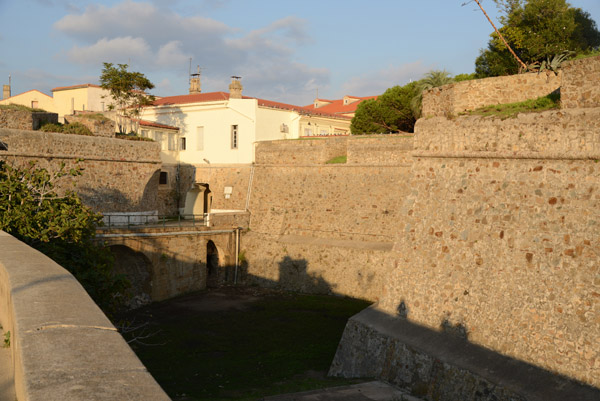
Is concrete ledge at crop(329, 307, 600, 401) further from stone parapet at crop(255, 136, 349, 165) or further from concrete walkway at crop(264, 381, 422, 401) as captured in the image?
stone parapet at crop(255, 136, 349, 165)

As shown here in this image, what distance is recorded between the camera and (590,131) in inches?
397

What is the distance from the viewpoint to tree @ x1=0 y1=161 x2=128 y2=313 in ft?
35.3

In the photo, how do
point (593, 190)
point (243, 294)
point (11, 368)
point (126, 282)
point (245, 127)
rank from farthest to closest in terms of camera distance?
point (245, 127) → point (243, 294) → point (126, 282) → point (593, 190) → point (11, 368)

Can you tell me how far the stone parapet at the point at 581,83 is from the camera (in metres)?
10.4

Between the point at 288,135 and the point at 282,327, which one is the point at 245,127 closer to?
the point at 288,135

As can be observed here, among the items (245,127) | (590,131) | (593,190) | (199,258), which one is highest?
(245,127)

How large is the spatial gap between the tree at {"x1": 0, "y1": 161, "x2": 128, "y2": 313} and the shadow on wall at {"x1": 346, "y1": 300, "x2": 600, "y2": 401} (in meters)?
5.59

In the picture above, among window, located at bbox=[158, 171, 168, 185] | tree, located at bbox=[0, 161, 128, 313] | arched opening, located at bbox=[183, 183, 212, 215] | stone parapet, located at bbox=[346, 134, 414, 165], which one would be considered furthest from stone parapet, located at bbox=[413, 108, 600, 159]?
window, located at bbox=[158, 171, 168, 185]

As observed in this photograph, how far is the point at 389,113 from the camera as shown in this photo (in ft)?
115

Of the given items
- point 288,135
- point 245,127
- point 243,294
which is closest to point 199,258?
point 243,294

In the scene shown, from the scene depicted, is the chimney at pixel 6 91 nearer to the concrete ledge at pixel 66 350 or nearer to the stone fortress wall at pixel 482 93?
the stone fortress wall at pixel 482 93

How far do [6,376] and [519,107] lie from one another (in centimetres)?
1195

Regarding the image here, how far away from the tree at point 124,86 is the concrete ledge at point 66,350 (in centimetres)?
2860

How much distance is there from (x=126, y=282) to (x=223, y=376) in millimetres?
4377
